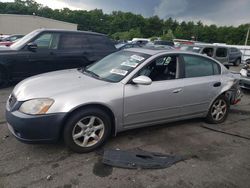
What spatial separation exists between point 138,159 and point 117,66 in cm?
157

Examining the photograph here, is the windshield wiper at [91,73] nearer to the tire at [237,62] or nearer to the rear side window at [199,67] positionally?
the rear side window at [199,67]

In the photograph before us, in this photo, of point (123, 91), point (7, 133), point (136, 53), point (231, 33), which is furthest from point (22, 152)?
point (231, 33)

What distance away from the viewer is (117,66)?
12.8ft

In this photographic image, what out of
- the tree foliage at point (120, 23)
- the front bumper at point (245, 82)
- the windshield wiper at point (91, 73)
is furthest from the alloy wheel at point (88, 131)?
the tree foliage at point (120, 23)

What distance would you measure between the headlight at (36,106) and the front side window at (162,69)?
1631 mm

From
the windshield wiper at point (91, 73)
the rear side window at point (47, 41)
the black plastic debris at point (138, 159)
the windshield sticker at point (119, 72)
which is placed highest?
the rear side window at point (47, 41)

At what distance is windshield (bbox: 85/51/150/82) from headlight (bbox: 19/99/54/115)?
103cm

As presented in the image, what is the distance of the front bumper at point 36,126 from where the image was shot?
9.61ft

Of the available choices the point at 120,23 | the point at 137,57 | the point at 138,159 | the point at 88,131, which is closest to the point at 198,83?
the point at 137,57

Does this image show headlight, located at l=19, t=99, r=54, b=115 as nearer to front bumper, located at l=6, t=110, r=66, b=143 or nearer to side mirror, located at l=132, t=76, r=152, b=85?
front bumper, located at l=6, t=110, r=66, b=143

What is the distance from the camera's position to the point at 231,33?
68375 millimetres

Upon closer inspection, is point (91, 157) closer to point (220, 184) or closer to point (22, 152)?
point (22, 152)

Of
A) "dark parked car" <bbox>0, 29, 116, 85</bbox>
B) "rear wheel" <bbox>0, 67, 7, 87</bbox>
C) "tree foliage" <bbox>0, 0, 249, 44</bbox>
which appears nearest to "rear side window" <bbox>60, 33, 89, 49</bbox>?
"dark parked car" <bbox>0, 29, 116, 85</bbox>

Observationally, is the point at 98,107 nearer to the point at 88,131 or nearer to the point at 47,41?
the point at 88,131
